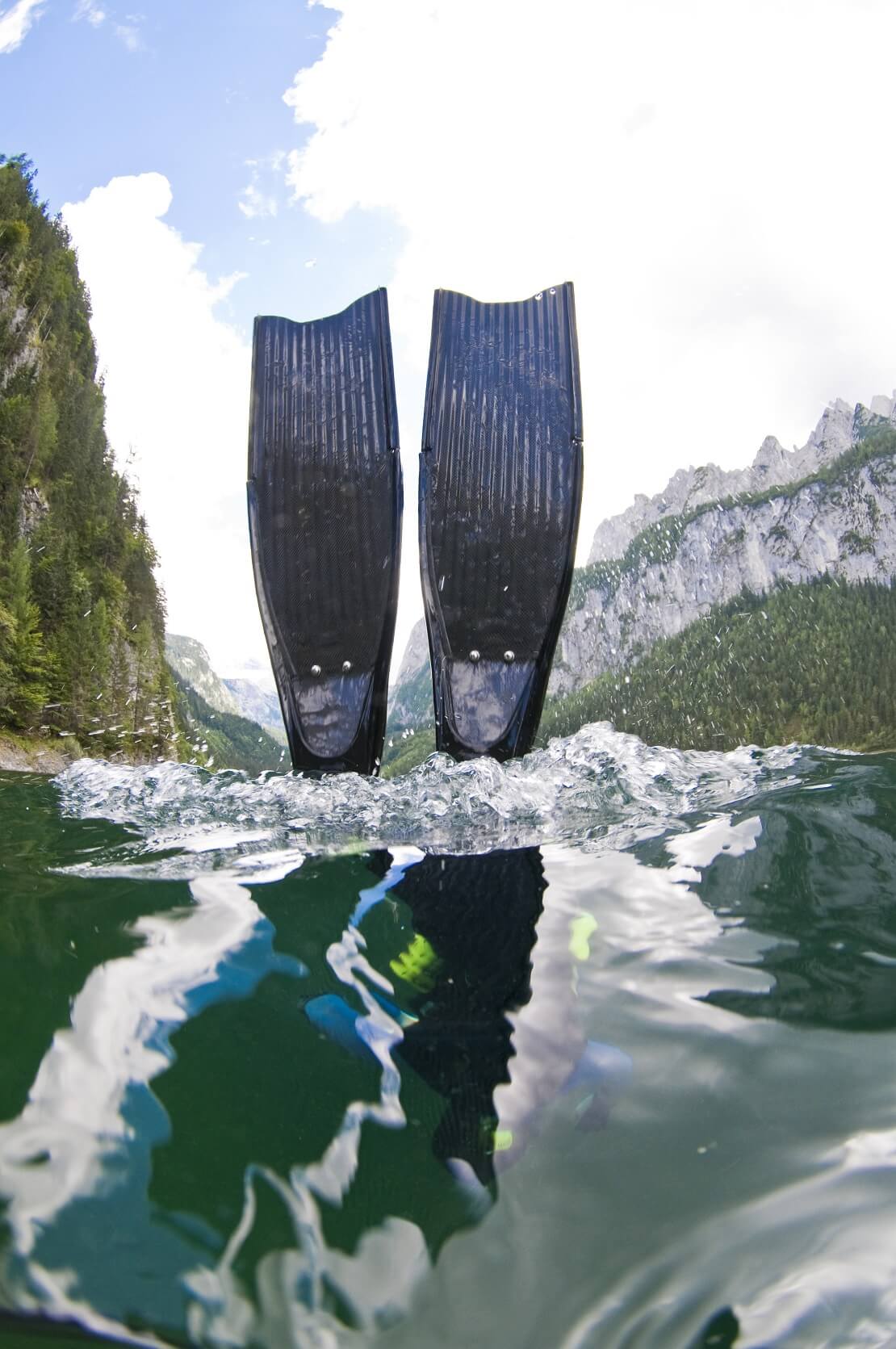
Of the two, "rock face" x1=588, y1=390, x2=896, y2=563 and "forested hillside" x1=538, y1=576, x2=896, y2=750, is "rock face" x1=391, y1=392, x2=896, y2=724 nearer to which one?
"rock face" x1=588, y1=390, x2=896, y2=563

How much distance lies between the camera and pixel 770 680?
96.8 m

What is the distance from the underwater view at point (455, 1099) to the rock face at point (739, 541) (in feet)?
369

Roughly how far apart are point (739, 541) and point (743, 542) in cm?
74

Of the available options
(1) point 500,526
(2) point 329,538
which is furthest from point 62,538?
(1) point 500,526

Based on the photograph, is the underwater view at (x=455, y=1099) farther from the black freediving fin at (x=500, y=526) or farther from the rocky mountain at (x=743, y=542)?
the rocky mountain at (x=743, y=542)

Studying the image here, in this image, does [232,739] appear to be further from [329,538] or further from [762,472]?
[762,472]

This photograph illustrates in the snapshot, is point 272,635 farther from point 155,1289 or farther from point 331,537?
point 155,1289

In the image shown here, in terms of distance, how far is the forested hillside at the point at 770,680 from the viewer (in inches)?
3398

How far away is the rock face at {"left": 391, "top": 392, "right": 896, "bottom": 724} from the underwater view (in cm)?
11245

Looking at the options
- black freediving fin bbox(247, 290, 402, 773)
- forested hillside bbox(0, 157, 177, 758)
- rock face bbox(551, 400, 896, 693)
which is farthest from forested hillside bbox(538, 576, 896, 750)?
black freediving fin bbox(247, 290, 402, 773)

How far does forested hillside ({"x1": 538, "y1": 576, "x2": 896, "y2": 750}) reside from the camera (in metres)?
86.3

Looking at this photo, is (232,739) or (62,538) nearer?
(62,538)

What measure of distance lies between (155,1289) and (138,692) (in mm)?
30006

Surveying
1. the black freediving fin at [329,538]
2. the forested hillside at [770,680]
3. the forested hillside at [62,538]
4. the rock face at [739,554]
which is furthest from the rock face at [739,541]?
the black freediving fin at [329,538]
